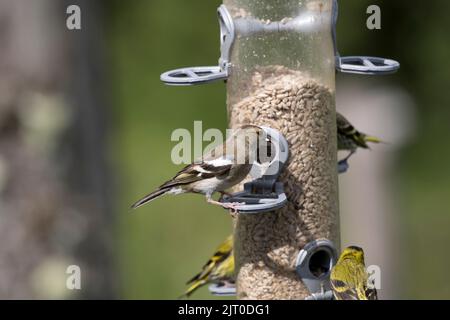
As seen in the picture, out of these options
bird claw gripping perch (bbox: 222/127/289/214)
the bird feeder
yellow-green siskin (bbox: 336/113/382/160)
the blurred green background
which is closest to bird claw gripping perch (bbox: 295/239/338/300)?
the bird feeder

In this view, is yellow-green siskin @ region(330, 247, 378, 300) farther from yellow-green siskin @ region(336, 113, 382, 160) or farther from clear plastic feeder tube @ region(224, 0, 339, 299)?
yellow-green siskin @ region(336, 113, 382, 160)

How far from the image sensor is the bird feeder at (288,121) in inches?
258

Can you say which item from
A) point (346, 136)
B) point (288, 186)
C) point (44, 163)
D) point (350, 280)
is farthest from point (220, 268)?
point (350, 280)

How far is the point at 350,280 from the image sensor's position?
634cm

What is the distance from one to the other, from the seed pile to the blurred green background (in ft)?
15.0

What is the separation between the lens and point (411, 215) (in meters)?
15.8

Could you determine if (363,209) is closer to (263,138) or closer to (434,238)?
(434,238)

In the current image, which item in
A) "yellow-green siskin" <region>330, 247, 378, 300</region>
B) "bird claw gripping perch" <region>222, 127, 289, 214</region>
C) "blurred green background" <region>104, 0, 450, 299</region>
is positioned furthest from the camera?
"blurred green background" <region>104, 0, 450, 299</region>

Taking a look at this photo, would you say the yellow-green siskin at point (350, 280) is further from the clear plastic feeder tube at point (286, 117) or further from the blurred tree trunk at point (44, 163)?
the blurred tree trunk at point (44, 163)

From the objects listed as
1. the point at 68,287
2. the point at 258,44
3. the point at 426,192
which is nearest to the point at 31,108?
the point at 68,287

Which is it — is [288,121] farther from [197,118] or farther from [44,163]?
[197,118]

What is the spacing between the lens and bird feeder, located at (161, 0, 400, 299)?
6.55 m

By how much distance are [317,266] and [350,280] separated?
1.40 ft

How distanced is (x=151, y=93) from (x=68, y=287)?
28.8ft
